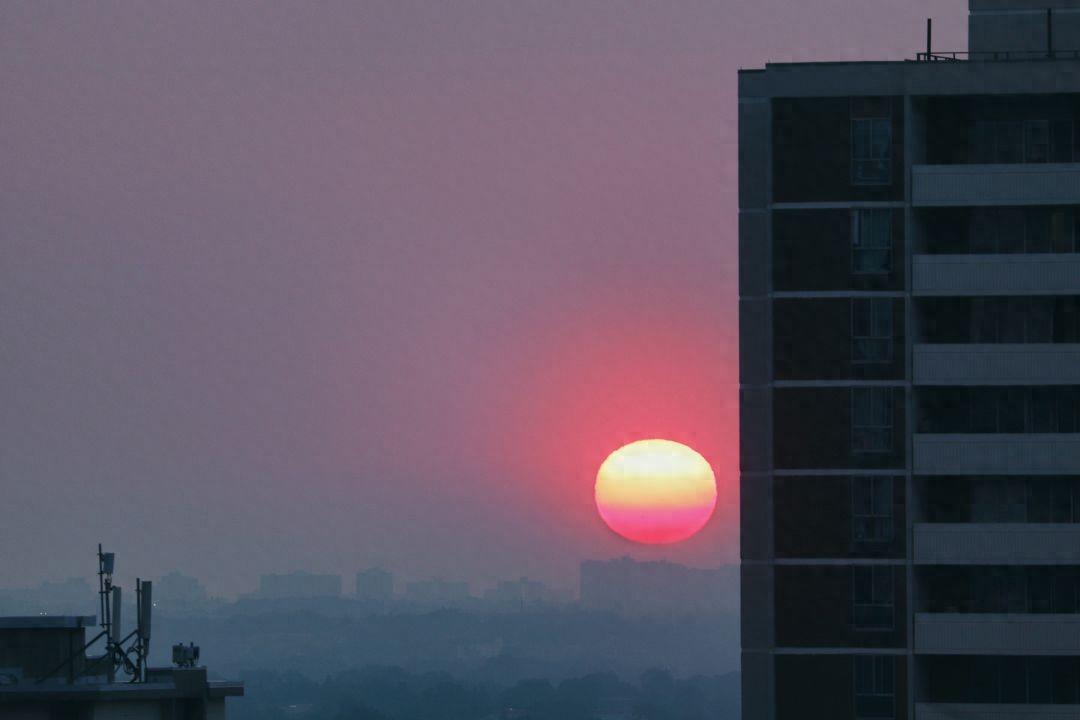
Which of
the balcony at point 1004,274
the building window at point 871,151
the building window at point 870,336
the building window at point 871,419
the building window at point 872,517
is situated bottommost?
the building window at point 872,517

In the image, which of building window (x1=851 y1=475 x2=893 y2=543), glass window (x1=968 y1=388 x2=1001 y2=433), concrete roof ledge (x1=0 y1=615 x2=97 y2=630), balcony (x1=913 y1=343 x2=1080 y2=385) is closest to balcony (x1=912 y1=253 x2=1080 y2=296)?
balcony (x1=913 y1=343 x2=1080 y2=385)

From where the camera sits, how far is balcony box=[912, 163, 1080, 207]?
249ft

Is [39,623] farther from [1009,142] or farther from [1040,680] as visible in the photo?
[1009,142]

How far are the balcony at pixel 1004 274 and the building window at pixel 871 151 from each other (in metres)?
3.50

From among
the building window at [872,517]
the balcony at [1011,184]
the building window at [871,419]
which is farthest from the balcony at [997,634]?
the balcony at [1011,184]

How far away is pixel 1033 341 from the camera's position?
252 ft

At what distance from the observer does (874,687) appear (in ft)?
243

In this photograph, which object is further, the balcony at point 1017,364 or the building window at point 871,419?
the building window at point 871,419

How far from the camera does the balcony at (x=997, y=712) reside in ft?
242

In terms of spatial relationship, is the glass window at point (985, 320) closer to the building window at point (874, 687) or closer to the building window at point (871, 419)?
the building window at point (871, 419)

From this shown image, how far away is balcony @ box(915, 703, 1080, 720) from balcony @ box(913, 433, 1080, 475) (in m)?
8.49

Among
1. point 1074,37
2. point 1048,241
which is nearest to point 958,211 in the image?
point 1048,241

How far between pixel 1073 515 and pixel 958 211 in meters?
12.2

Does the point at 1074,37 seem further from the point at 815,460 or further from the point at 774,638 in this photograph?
the point at 774,638
